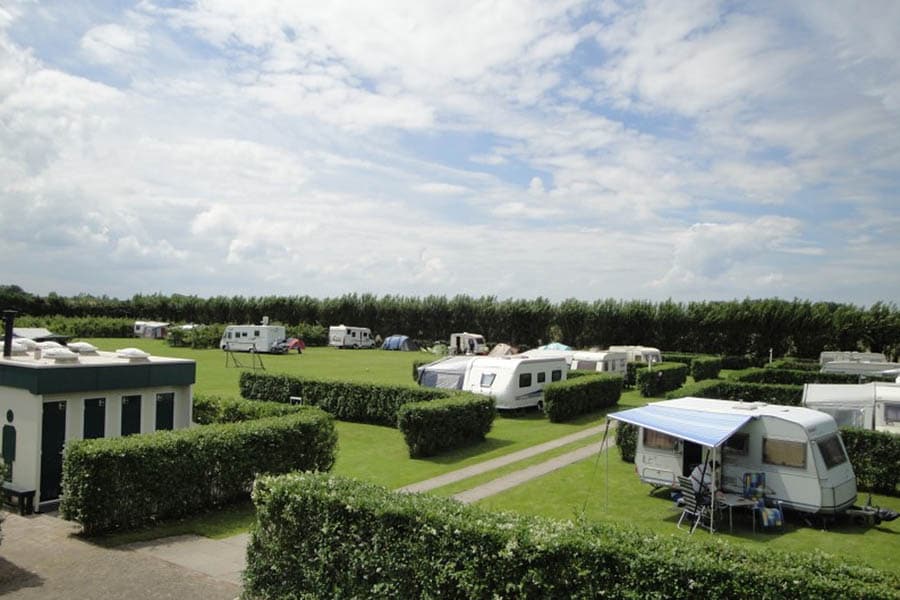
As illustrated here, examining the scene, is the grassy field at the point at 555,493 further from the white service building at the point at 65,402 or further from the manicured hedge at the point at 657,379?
the manicured hedge at the point at 657,379

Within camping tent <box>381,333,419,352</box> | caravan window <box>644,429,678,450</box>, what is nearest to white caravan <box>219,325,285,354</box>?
camping tent <box>381,333,419,352</box>

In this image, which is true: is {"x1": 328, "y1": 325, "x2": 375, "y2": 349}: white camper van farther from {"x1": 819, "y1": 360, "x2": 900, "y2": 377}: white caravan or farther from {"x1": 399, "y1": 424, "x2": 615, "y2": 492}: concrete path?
{"x1": 399, "y1": 424, "x2": 615, "y2": 492}: concrete path

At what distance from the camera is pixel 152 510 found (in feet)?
33.3

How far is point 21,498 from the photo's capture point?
35.0 feet

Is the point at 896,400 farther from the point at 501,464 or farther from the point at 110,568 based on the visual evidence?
the point at 110,568

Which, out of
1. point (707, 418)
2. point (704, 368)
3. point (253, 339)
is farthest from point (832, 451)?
point (253, 339)

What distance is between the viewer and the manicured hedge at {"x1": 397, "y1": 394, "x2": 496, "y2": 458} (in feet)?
53.8

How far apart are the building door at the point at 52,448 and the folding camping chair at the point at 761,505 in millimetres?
12051

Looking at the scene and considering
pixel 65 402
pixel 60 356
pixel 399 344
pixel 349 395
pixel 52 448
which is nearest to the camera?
pixel 52 448

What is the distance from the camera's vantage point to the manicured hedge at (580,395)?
72.2ft

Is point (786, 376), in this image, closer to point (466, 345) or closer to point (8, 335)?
point (466, 345)

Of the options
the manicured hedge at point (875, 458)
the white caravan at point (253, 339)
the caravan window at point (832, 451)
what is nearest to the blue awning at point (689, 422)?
the caravan window at point (832, 451)

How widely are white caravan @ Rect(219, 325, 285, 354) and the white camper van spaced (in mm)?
8195

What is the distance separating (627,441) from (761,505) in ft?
16.3
